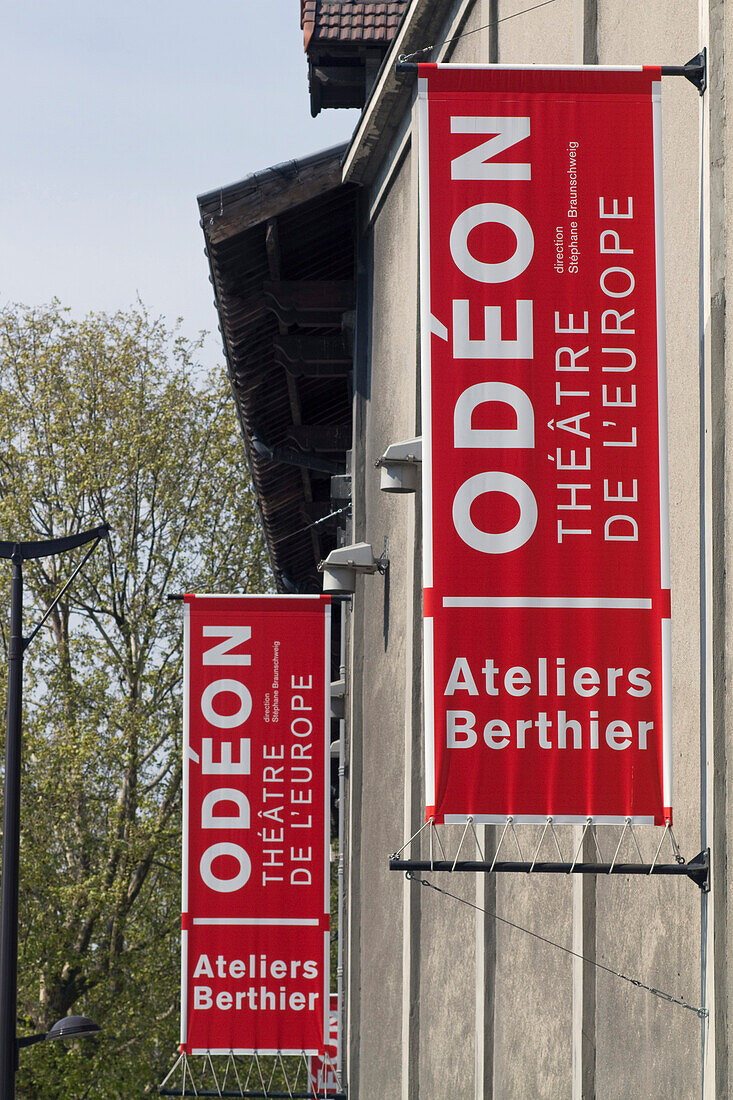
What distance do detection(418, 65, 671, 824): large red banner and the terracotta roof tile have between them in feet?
25.4

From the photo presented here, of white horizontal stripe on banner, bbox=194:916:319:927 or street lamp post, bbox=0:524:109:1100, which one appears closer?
white horizontal stripe on banner, bbox=194:916:319:927

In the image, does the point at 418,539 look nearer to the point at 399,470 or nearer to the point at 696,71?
the point at 399,470

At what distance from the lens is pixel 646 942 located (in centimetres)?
523

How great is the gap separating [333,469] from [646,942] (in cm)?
1240

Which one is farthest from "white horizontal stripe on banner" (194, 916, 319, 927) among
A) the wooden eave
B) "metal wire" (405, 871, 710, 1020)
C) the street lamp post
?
the wooden eave

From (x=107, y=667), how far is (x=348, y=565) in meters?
16.9

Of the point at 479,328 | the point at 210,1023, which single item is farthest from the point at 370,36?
the point at 479,328

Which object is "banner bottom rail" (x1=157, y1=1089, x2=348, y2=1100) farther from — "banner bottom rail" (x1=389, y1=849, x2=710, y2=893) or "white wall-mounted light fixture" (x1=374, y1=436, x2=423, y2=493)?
"banner bottom rail" (x1=389, y1=849, x2=710, y2=893)

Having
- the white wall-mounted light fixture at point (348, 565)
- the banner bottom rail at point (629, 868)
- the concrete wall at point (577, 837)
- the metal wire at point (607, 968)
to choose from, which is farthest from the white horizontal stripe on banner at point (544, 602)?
the white wall-mounted light fixture at point (348, 565)

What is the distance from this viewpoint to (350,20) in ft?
41.5

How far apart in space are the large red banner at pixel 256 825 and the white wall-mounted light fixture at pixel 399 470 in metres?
2.95

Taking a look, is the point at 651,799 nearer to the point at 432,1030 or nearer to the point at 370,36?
the point at 432,1030

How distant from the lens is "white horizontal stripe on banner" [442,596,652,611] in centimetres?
493

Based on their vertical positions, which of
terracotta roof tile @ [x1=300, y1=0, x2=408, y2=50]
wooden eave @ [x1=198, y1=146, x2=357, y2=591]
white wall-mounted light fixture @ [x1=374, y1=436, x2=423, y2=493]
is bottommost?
white wall-mounted light fixture @ [x1=374, y1=436, x2=423, y2=493]
